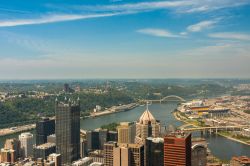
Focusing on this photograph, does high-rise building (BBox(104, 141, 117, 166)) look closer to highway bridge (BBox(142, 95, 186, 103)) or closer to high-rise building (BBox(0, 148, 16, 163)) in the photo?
high-rise building (BBox(0, 148, 16, 163))

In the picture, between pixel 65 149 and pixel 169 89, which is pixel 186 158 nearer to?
pixel 65 149

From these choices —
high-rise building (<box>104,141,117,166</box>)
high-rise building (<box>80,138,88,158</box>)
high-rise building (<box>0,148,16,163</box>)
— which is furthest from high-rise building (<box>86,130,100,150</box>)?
high-rise building (<box>104,141,117,166</box>)

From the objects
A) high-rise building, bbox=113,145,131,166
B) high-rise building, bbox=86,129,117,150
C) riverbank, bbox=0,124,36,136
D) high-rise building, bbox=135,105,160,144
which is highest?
high-rise building, bbox=135,105,160,144

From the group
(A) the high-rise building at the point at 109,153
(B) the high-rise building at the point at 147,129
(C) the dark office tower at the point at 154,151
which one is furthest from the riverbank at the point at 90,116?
(C) the dark office tower at the point at 154,151

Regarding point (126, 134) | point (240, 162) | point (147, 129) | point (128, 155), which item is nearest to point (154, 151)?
point (128, 155)

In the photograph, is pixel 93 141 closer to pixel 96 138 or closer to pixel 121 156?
pixel 96 138

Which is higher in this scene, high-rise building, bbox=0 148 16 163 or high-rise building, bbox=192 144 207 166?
high-rise building, bbox=192 144 207 166

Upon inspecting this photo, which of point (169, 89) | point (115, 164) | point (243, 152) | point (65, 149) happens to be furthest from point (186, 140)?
point (169, 89)

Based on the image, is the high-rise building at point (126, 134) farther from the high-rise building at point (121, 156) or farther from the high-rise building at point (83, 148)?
the high-rise building at point (121, 156)
